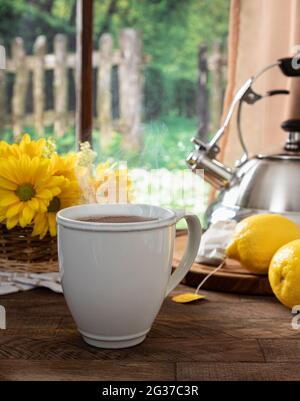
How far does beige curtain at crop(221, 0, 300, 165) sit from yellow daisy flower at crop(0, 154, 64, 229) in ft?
2.35

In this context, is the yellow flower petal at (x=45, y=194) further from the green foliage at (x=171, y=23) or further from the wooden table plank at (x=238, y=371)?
the green foliage at (x=171, y=23)

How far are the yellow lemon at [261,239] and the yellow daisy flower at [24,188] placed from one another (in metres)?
0.24

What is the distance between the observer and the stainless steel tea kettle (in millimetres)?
953

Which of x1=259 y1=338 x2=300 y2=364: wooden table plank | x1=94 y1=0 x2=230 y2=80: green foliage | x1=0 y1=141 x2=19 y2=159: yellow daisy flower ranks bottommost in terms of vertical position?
x1=259 y1=338 x2=300 y2=364: wooden table plank

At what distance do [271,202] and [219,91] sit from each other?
3490 mm

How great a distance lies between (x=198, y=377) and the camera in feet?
1.82

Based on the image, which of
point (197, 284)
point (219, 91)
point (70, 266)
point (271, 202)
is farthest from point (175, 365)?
point (219, 91)

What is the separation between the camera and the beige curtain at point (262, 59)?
1410mm

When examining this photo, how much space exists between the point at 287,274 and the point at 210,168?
0.35 meters

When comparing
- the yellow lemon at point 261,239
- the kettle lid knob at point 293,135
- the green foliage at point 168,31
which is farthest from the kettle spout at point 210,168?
the green foliage at point 168,31

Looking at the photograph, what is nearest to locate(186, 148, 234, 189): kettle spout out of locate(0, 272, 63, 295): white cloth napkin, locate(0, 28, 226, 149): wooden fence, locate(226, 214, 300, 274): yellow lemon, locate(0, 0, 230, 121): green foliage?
locate(226, 214, 300, 274): yellow lemon

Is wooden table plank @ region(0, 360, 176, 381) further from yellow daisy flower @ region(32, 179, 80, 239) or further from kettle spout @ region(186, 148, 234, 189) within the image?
kettle spout @ region(186, 148, 234, 189)

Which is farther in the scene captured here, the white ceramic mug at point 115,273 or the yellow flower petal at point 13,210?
the yellow flower petal at point 13,210
